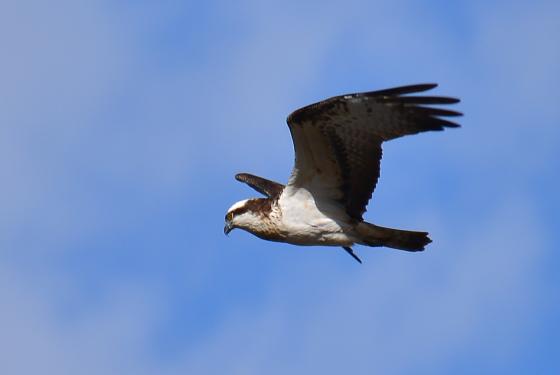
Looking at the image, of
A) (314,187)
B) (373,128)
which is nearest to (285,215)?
(314,187)

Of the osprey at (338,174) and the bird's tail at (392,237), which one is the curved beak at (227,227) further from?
the bird's tail at (392,237)

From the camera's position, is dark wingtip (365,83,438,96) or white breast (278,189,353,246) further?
white breast (278,189,353,246)

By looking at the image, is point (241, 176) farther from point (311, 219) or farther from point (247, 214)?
point (311, 219)

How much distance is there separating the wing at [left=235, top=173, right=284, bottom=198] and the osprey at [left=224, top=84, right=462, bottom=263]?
0.93 meters

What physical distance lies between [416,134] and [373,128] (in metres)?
0.49

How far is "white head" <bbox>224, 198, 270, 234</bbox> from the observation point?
15.6m

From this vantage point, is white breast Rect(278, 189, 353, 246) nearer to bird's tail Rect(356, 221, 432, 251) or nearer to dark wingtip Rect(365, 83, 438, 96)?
bird's tail Rect(356, 221, 432, 251)

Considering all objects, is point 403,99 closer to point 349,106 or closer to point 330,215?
point 349,106

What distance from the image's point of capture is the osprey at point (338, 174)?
46.2 ft

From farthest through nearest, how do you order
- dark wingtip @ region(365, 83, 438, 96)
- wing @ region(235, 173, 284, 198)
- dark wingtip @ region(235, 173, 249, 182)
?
dark wingtip @ region(235, 173, 249, 182), wing @ region(235, 173, 284, 198), dark wingtip @ region(365, 83, 438, 96)

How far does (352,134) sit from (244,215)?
188cm

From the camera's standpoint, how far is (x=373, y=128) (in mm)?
14406

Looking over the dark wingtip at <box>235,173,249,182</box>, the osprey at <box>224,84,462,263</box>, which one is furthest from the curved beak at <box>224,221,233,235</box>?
the dark wingtip at <box>235,173,249,182</box>

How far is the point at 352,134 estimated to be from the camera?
14.5 m
